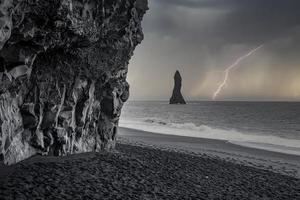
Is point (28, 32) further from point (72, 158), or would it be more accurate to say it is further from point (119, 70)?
point (119, 70)

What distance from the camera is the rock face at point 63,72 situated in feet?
46.6

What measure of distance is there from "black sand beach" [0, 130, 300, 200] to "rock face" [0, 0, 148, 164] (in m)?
1.48

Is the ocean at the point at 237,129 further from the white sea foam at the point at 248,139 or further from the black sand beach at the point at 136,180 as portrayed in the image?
the black sand beach at the point at 136,180

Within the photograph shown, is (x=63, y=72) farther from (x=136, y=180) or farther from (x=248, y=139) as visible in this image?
(x=248, y=139)

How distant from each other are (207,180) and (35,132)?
8.76 meters

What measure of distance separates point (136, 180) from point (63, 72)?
7169 mm

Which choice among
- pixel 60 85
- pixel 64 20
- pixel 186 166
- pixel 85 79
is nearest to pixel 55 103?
pixel 60 85

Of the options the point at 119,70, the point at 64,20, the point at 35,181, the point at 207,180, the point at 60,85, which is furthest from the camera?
the point at 119,70

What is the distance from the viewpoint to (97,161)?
18.7 meters

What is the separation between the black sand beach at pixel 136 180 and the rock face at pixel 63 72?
58.2 inches

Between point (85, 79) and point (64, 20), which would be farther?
point (85, 79)

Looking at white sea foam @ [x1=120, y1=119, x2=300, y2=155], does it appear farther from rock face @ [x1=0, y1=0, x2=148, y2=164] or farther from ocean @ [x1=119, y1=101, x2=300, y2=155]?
rock face @ [x1=0, y1=0, x2=148, y2=164]

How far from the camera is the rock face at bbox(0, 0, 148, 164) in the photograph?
14203mm

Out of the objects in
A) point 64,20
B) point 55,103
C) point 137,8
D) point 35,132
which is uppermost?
point 137,8
